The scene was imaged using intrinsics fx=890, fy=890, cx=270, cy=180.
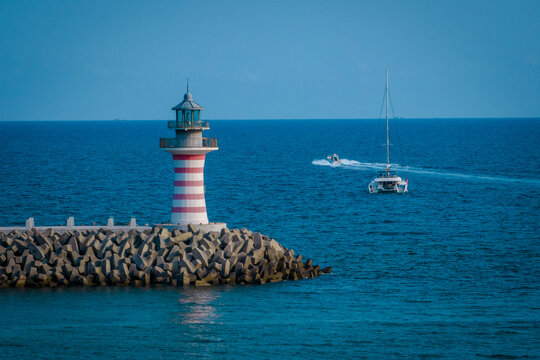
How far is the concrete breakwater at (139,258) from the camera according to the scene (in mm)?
31359

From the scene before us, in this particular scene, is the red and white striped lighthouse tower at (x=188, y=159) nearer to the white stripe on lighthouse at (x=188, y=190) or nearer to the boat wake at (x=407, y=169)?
the white stripe on lighthouse at (x=188, y=190)

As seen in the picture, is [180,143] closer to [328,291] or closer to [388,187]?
[328,291]

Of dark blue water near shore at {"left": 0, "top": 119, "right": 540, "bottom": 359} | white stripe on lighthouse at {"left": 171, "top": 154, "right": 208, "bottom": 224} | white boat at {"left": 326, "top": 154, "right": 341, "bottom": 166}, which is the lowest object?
dark blue water near shore at {"left": 0, "top": 119, "right": 540, "bottom": 359}

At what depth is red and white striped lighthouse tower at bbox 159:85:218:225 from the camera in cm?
3384

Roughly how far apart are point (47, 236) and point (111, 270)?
133 inches

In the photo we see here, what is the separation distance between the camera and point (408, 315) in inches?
1140

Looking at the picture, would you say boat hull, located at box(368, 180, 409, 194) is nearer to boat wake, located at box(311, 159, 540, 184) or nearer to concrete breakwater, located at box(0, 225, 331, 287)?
boat wake, located at box(311, 159, 540, 184)

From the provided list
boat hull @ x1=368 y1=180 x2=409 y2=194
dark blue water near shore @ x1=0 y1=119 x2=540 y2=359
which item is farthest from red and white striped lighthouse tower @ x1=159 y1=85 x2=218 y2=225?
boat hull @ x1=368 y1=180 x2=409 y2=194

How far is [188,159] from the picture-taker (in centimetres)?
3394

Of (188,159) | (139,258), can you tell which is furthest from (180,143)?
(139,258)

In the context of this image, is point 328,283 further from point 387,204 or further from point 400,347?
point 387,204

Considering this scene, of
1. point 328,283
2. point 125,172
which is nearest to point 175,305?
point 328,283

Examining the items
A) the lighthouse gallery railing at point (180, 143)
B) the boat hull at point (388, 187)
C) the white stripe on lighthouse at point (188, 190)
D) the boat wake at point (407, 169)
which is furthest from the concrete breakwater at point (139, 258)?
the boat wake at point (407, 169)

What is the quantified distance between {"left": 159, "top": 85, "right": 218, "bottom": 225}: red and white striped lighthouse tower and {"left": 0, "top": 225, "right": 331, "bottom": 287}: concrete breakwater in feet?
3.24
